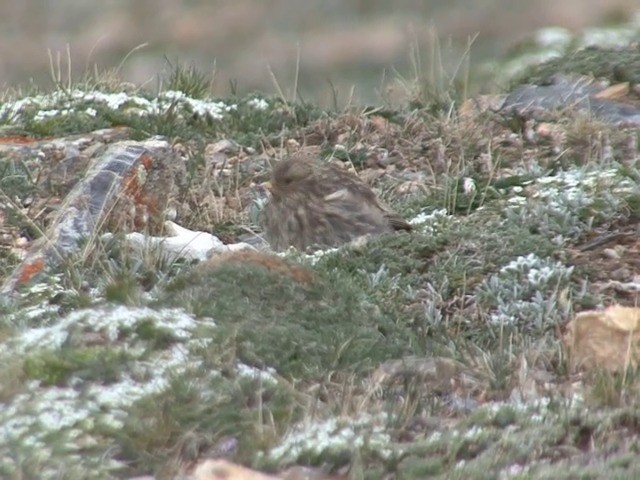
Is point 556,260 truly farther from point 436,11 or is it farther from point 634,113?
point 436,11

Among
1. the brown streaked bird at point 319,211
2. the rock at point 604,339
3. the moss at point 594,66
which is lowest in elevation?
the moss at point 594,66

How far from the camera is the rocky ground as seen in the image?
523 cm

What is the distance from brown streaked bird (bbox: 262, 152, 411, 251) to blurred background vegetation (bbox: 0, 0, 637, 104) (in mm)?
6612

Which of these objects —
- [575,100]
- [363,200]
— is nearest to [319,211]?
[363,200]

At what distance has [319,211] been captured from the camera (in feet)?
28.0

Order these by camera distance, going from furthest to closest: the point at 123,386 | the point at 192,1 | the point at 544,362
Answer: the point at 192,1 → the point at 544,362 → the point at 123,386

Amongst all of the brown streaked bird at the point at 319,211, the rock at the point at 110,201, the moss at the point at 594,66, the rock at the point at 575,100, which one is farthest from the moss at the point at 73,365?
the moss at the point at 594,66

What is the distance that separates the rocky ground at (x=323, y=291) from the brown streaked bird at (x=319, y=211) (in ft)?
1.03

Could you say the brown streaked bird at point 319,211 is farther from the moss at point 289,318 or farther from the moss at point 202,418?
the moss at point 202,418

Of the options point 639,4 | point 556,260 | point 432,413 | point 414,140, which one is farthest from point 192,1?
point 432,413

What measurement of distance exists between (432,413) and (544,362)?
698 millimetres

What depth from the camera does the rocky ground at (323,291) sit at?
5.23 meters

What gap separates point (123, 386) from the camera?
5.52 meters

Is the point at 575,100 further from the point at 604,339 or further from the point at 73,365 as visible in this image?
the point at 73,365
